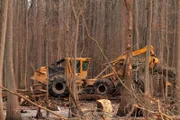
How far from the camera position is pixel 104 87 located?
20672 mm

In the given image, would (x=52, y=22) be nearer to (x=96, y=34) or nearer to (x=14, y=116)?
(x=96, y=34)

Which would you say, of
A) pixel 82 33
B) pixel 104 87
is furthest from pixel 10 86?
pixel 82 33

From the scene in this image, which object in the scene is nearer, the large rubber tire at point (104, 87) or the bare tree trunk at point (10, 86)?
the bare tree trunk at point (10, 86)

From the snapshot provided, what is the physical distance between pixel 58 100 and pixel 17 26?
1430cm

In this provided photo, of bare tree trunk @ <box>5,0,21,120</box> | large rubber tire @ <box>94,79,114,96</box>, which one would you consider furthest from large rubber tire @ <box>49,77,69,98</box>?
bare tree trunk @ <box>5,0,21,120</box>

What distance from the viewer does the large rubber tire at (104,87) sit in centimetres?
2056

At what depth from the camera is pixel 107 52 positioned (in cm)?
3375

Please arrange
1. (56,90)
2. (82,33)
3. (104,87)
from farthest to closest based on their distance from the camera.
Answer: (82,33)
(56,90)
(104,87)

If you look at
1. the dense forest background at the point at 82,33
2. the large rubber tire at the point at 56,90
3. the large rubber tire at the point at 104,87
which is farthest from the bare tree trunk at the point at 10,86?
the dense forest background at the point at 82,33

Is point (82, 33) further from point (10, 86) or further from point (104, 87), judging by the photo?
point (10, 86)

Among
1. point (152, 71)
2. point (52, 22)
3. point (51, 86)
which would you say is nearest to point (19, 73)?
point (52, 22)

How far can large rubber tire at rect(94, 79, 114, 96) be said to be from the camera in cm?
2056

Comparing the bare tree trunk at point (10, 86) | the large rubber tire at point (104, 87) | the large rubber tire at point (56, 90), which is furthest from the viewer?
the large rubber tire at point (56, 90)

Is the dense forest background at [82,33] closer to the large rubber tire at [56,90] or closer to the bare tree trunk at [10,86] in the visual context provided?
the large rubber tire at [56,90]
